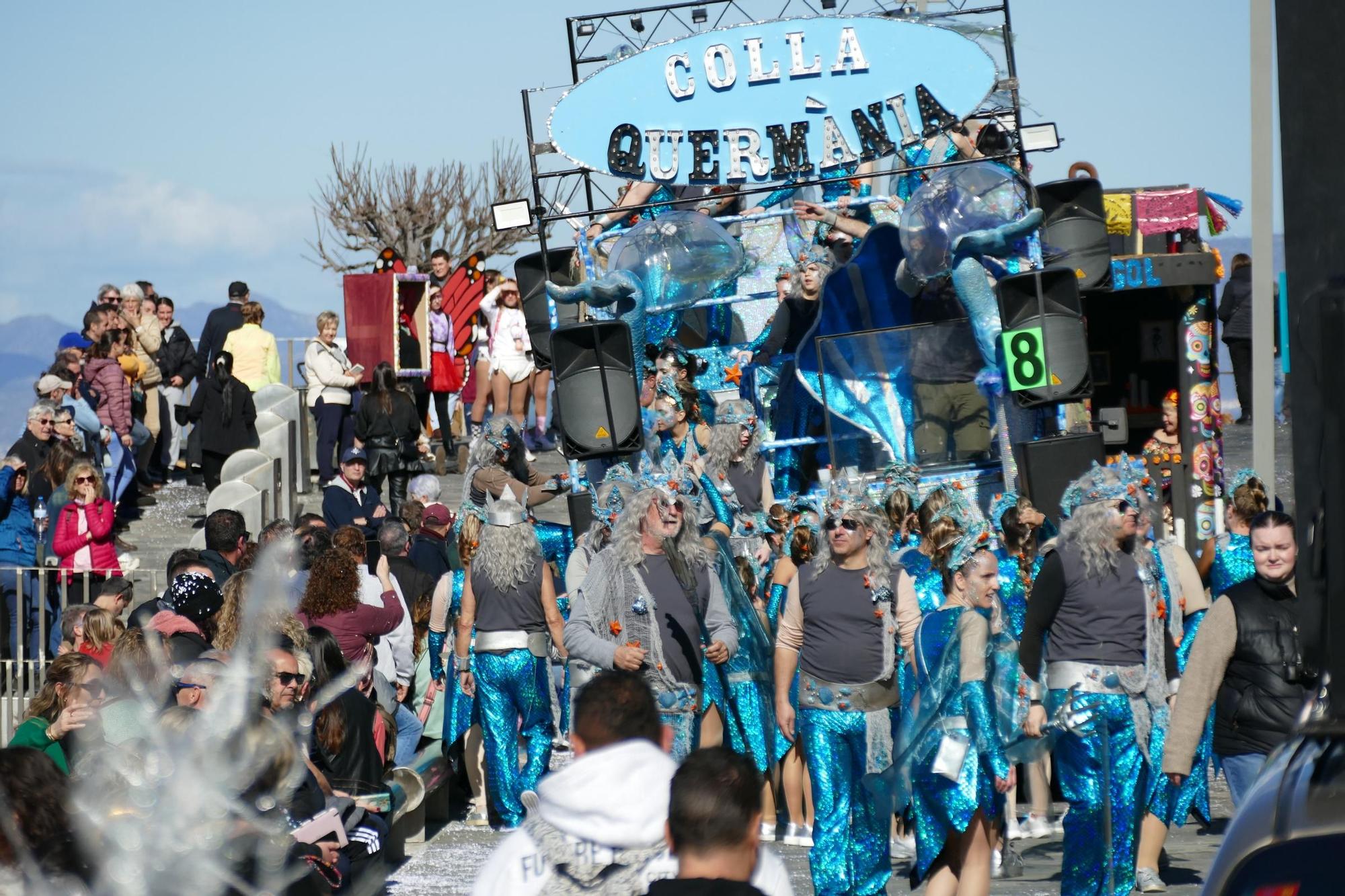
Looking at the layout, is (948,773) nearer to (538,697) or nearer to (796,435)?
(538,697)

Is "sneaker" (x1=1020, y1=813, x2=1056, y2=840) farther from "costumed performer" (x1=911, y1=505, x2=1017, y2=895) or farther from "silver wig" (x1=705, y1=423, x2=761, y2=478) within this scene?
"silver wig" (x1=705, y1=423, x2=761, y2=478)

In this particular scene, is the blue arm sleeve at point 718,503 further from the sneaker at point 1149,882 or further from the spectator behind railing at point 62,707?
the spectator behind railing at point 62,707

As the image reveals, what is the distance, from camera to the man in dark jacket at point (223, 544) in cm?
925

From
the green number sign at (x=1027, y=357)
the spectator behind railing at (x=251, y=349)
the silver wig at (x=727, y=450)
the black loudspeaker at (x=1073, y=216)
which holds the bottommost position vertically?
the silver wig at (x=727, y=450)

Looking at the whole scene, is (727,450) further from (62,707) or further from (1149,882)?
(62,707)

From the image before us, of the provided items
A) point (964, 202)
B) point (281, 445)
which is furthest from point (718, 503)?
point (281, 445)

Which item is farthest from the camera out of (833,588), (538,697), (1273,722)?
(538,697)

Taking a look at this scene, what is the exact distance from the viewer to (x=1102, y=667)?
7078 millimetres

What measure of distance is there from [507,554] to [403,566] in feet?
4.98

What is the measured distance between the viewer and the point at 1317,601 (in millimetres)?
2979

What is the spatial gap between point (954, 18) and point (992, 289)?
178cm

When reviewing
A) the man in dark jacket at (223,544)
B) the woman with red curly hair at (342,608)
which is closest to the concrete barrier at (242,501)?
the man in dark jacket at (223,544)

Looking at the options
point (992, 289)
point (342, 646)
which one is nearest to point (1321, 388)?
point (342, 646)

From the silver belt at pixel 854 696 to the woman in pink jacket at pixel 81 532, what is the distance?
5.27 metres
